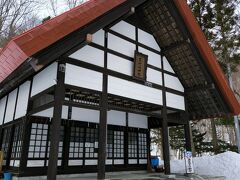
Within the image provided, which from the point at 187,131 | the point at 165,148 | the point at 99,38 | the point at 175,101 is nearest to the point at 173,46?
the point at 175,101

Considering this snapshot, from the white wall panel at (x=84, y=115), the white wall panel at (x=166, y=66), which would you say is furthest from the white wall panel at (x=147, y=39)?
the white wall panel at (x=84, y=115)

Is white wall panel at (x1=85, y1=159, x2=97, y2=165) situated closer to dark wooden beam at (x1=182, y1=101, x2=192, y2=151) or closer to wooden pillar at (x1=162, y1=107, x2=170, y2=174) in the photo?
wooden pillar at (x1=162, y1=107, x2=170, y2=174)

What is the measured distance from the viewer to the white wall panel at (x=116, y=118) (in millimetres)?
11258

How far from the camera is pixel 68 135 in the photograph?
31.7 feet

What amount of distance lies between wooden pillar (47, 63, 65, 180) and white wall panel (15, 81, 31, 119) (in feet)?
7.63

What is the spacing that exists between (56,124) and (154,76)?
4922mm

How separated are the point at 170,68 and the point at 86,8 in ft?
18.4

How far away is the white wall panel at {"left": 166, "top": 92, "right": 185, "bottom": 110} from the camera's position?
33.0 feet

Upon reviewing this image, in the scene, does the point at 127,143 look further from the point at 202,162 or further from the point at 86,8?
the point at 86,8

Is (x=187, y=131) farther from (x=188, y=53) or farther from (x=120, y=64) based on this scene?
(x=120, y=64)

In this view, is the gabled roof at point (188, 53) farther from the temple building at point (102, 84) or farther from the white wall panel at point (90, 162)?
the white wall panel at point (90, 162)

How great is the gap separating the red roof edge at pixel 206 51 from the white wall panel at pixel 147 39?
1.55m

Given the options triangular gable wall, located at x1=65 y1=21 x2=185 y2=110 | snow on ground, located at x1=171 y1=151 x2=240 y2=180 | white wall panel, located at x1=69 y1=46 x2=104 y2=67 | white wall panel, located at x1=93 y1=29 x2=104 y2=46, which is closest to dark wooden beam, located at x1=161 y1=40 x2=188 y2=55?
triangular gable wall, located at x1=65 y1=21 x2=185 y2=110

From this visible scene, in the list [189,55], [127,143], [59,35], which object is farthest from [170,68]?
[59,35]
